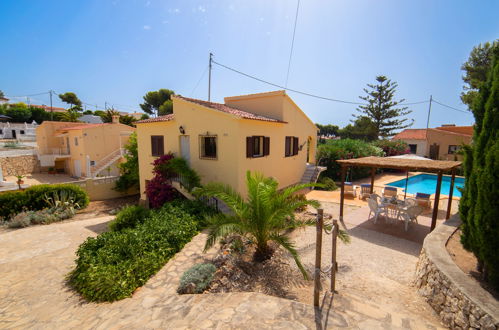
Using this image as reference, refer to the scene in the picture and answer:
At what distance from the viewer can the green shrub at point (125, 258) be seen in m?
5.48

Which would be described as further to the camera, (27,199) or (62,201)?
(62,201)

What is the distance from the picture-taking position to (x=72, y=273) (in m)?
6.60

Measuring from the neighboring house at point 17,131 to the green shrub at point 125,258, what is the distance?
50.7 m

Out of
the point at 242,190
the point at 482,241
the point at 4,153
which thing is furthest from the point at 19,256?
the point at 4,153

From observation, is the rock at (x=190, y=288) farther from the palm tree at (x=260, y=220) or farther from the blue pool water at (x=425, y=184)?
the blue pool water at (x=425, y=184)

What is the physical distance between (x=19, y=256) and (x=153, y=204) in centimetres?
578

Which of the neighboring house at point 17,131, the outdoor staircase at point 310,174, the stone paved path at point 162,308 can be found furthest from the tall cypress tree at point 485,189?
the neighboring house at point 17,131

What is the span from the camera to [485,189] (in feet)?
13.2

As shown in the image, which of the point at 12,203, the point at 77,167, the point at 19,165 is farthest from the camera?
the point at 19,165

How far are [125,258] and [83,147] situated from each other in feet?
90.0

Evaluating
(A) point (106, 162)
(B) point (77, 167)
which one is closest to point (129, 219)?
(A) point (106, 162)

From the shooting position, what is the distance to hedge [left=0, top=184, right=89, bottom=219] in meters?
14.2

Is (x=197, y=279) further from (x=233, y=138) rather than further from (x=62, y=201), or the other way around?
(x=62, y=201)

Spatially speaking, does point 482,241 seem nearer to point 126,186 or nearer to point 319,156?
point 319,156
